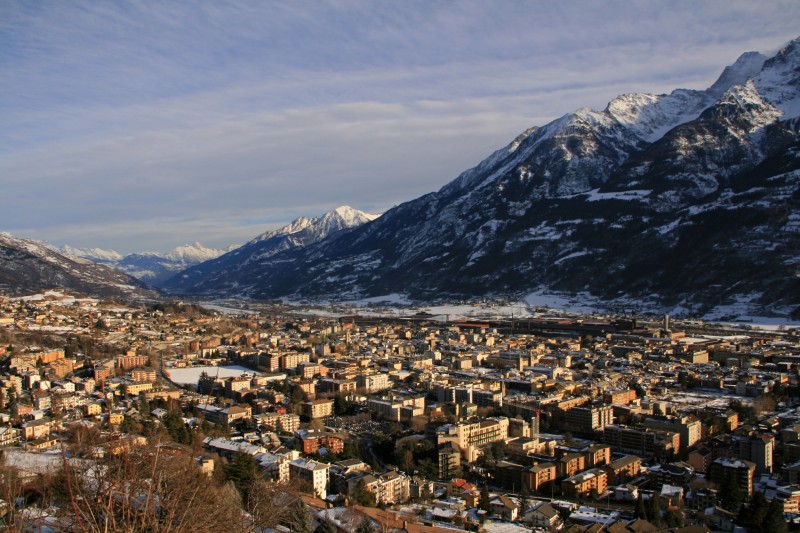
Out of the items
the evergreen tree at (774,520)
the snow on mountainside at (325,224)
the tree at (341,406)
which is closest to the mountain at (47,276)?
the tree at (341,406)

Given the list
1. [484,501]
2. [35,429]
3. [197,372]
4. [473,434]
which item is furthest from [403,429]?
[197,372]

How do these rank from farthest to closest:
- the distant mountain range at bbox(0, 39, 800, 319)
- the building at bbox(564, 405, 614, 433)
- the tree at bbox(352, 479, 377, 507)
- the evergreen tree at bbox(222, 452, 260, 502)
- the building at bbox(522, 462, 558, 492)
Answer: the distant mountain range at bbox(0, 39, 800, 319), the building at bbox(564, 405, 614, 433), the building at bbox(522, 462, 558, 492), the tree at bbox(352, 479, 377, 507), the evergreen tree at bbox(222, 452, 260, 502)

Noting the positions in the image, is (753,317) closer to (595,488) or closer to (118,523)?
(595,488)

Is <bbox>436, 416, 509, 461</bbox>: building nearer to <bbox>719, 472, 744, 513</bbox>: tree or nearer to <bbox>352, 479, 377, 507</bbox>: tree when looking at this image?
<bbox>352, 479, 377, 507</bbox>: tree

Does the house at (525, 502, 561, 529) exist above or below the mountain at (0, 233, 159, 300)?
below

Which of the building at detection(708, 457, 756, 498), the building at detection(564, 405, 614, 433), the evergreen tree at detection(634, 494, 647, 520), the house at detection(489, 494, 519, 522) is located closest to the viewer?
the evergreen tree at detection(634, 494, 647, 520)

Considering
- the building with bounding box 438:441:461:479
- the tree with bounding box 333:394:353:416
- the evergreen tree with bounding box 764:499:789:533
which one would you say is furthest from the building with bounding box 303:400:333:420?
the evergreen tree with bounding box 764:499:789:533

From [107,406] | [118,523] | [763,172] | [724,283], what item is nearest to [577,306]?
[724,283]

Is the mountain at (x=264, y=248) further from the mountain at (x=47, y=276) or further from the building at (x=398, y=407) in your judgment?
the building at (x=398, y=407)
